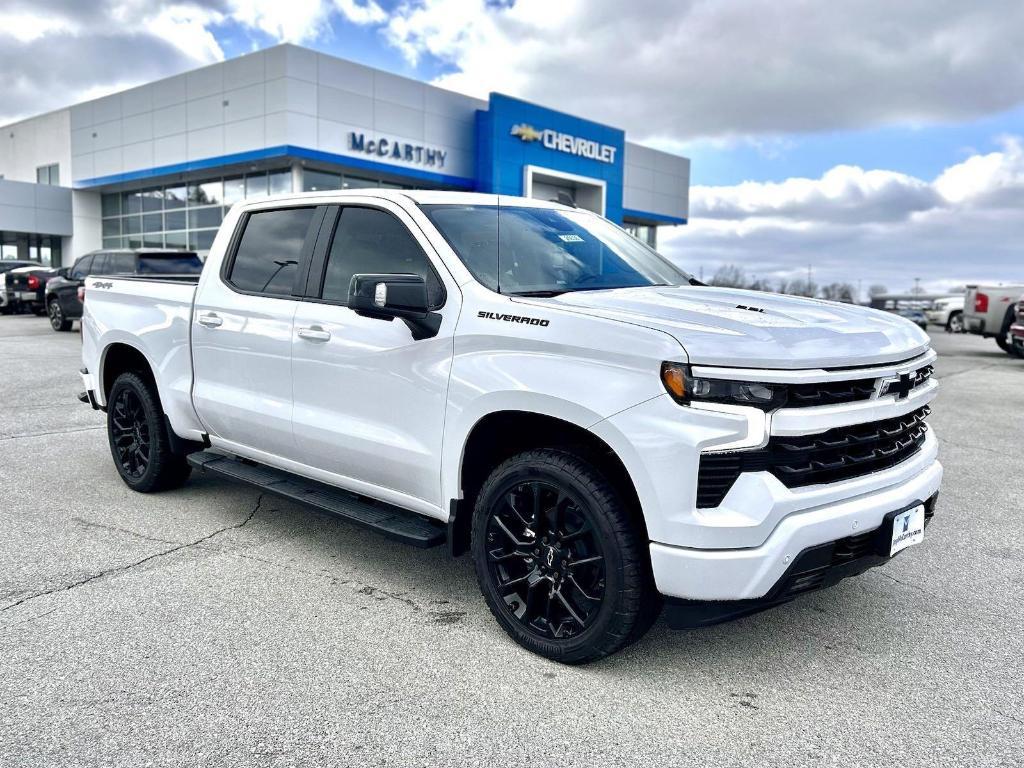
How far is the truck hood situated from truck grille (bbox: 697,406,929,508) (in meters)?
0.27

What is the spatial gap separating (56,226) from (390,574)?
38459 millimetres

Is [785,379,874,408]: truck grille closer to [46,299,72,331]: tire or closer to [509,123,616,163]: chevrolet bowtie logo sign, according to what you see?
[46,299,72,331]: tire

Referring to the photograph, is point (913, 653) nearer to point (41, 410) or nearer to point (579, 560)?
point (579, 560)

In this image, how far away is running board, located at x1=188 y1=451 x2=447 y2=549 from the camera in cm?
374

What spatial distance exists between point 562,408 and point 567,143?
32.1 meters

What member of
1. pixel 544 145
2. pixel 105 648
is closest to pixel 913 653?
pixel 105 648

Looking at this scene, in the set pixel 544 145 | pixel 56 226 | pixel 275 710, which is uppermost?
pixel 544 145

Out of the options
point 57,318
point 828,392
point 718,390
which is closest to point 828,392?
point 828,392

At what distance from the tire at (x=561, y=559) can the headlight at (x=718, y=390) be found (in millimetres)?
479

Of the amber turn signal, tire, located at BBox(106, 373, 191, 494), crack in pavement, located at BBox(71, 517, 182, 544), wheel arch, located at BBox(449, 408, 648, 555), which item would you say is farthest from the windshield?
tire, located at BBox(106, 373, 191, 494)

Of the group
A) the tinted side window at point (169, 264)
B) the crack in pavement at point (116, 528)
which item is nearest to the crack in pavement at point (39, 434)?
the crack in pavement at point (116, 528)

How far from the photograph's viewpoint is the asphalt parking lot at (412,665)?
275 cm

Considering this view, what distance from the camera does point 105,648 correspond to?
11.1 ft

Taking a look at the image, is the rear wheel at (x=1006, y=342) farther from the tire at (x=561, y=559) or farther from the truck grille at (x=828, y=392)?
the tire at (x=561, y=559)
